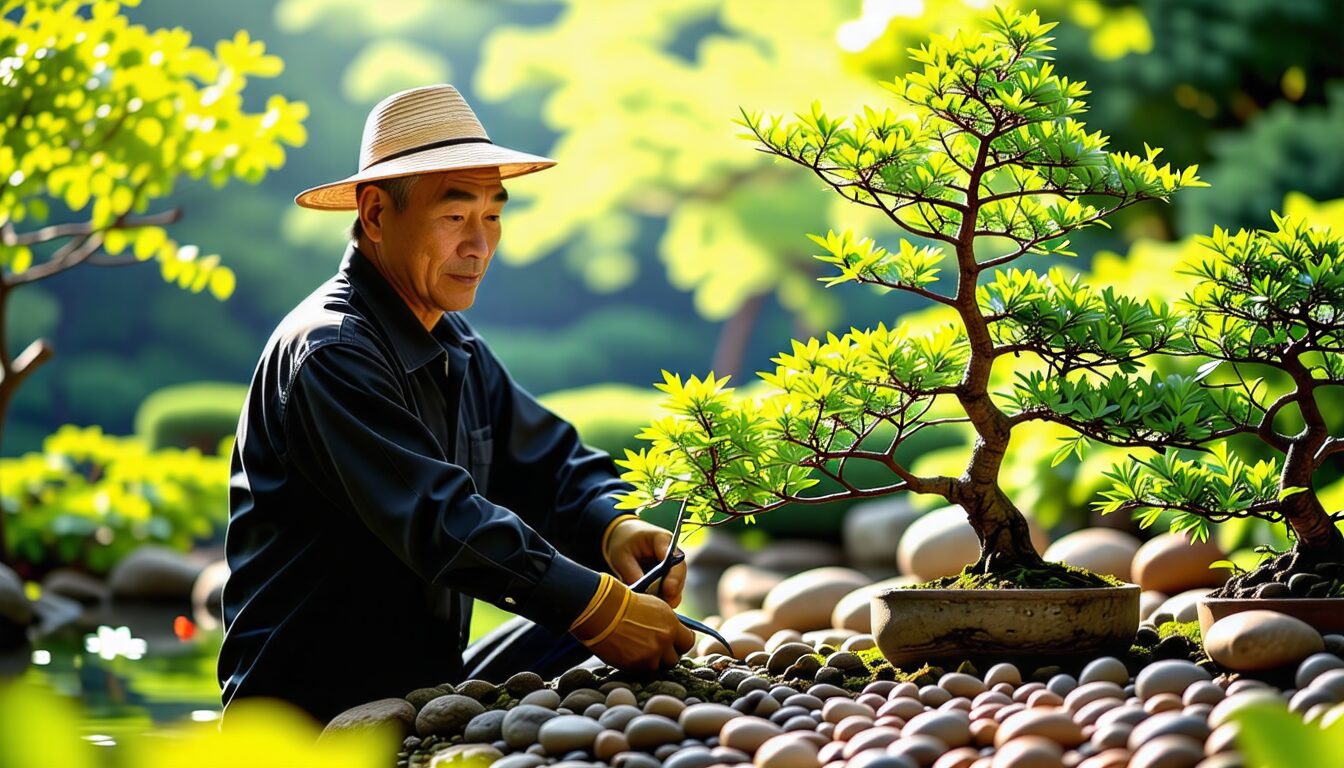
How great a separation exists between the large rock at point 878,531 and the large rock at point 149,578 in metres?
3.57

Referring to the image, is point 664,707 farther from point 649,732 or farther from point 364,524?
point 364,524

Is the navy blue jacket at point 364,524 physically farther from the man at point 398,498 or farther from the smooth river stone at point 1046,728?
the smooth river stone at point 1046,728

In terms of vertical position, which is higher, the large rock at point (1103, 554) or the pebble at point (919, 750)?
the large rock at point (1103, 554)

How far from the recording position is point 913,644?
79.4 inches

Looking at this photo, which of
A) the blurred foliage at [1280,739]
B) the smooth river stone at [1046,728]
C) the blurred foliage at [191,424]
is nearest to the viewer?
the blurred foliage at [1280,739]

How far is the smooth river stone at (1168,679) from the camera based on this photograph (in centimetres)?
172

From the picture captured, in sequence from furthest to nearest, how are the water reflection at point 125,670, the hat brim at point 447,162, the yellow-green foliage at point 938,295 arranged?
the water reflection at point 125,670 < the hat brim at point 447,162 < the yellow-green foliage at point 938,295

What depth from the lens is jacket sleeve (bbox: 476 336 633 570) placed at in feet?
8.34

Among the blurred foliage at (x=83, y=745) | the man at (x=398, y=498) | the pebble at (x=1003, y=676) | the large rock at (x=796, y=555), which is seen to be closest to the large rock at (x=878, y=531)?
the large rock at (x=796, y=555)

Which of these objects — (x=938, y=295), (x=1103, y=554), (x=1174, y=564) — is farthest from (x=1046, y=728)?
(x=1103, y=554)

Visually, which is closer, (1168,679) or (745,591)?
(1168,679)

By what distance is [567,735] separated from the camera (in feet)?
5.51

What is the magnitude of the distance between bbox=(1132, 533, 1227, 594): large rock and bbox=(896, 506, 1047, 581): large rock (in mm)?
856

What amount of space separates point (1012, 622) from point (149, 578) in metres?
5.54
